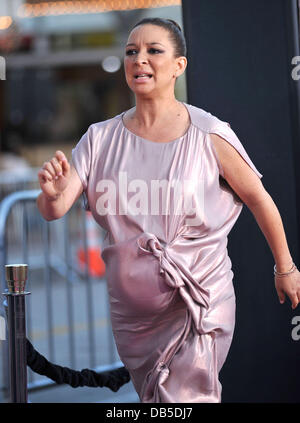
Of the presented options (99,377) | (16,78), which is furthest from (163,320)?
(16,78)

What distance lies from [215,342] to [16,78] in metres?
11.1

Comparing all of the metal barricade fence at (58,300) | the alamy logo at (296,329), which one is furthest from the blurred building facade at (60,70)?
the alamy logo at (296,329)

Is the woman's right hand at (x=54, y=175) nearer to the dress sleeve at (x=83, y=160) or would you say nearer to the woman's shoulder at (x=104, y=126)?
the dress sleeve at (x=83, y=160)

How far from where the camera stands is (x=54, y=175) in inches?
87.5

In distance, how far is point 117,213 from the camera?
236cm

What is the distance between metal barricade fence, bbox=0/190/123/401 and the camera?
523 centimetres

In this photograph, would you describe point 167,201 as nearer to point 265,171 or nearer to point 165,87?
point 165,87

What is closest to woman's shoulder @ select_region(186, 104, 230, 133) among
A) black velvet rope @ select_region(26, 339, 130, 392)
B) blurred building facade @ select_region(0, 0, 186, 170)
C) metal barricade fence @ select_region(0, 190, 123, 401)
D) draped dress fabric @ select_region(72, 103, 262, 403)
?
draped dress fabric @ select_region(72, 103, 262, 403)

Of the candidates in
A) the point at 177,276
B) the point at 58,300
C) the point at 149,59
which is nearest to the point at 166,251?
the point at 177,276

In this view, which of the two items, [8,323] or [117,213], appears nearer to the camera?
[117,213]

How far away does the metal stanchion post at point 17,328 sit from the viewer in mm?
2631

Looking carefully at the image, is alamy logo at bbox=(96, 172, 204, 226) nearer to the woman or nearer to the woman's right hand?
the woman

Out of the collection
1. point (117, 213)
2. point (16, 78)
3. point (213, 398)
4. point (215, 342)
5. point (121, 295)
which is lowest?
point (213, 398)

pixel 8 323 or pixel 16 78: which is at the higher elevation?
pixel 16 78
